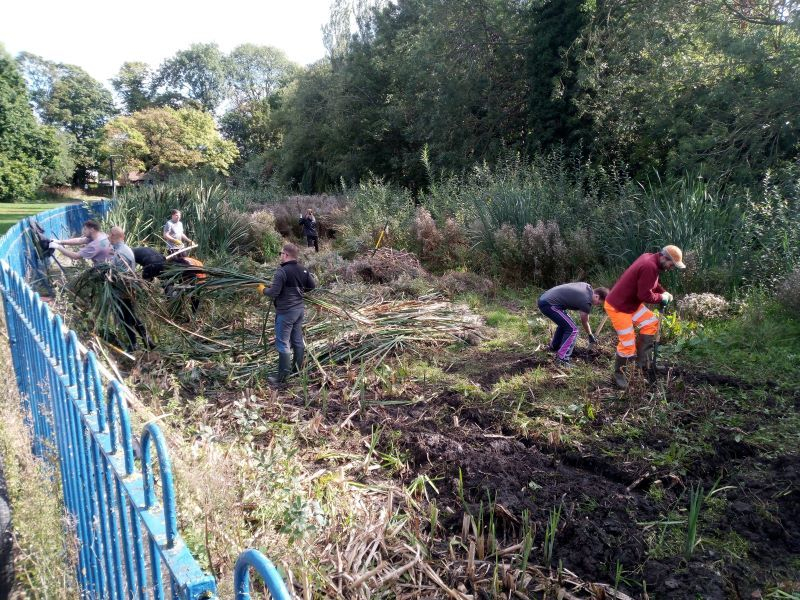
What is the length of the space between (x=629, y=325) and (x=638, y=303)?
0.85ft

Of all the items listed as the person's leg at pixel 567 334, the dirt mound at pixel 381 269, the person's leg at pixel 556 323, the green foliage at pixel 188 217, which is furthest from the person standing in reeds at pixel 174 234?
the person's leg at pixel 567 334

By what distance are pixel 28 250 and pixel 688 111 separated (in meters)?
14.0

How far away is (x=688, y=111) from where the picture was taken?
44.1 feet

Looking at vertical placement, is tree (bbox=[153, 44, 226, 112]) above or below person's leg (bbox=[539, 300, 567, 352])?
above

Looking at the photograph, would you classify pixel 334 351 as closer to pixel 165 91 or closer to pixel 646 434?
pixel 646 434

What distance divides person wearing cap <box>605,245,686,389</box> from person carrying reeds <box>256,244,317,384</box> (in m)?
3.34

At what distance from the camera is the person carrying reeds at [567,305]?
6.70 metres

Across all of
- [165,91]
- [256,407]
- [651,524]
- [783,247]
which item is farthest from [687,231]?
[165,91]

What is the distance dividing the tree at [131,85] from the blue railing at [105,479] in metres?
70.7

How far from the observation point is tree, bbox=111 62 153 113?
65812 millimetres

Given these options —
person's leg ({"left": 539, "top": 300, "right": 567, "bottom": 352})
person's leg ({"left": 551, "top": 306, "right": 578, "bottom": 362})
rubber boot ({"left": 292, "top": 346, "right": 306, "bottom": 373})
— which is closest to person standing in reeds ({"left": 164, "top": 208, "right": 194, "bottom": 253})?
rubber boot ({"left": 292, "top": 346, "right": 306, "bottom": 373})

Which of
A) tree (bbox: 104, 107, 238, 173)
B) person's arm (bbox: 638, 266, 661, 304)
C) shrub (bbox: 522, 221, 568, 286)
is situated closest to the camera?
person's arm (bbox: 638, 266, 661, 304)

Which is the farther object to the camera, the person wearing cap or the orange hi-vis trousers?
the orange hi-vis trousers

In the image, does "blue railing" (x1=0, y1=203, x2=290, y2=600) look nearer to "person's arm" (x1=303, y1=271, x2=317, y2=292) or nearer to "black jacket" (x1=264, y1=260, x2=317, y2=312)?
"black jacket" (x1=264, y1=260, x2=317, y2=312)
